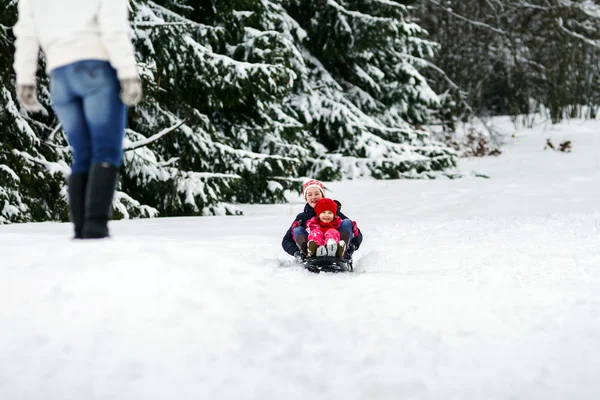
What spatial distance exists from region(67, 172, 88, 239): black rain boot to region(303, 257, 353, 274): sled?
1609 millimetres

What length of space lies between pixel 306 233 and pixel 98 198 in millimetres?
1934

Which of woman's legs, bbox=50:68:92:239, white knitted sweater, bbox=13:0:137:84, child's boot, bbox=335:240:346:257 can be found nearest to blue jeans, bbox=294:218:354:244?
child's boot, bbox=335:240:346:257

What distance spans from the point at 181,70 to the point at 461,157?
10.9 meters

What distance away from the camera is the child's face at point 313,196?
511cm

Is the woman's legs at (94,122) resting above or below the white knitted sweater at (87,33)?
below

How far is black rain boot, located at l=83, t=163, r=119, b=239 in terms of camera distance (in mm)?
3238

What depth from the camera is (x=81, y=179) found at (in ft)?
11.1

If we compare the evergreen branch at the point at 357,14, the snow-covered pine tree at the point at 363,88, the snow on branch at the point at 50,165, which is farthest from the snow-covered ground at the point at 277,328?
the snow-covered pine tree at the point at 363,88

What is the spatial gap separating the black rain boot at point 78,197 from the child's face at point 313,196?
2047 millimetres

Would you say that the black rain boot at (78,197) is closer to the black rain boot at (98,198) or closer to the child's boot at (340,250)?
the black rain boot at (98,198)

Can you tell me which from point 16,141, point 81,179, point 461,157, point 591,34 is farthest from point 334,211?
point 591,34

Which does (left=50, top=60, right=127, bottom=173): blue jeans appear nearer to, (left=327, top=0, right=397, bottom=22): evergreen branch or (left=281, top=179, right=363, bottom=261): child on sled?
(left=281, top=179, right=363, bottom=261): child on sled

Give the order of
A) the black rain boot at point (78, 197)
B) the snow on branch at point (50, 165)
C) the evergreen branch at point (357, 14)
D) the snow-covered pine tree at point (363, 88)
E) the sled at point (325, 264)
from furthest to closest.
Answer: the snow-covered pine tree at point (363, 88), the evergreen branch at point (357, 14), the snow on branch at point (50, 165), the sled at point (325, 264), the black rain boot at point (78, 197)

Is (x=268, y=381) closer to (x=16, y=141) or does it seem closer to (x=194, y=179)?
(x=16, y=141)
